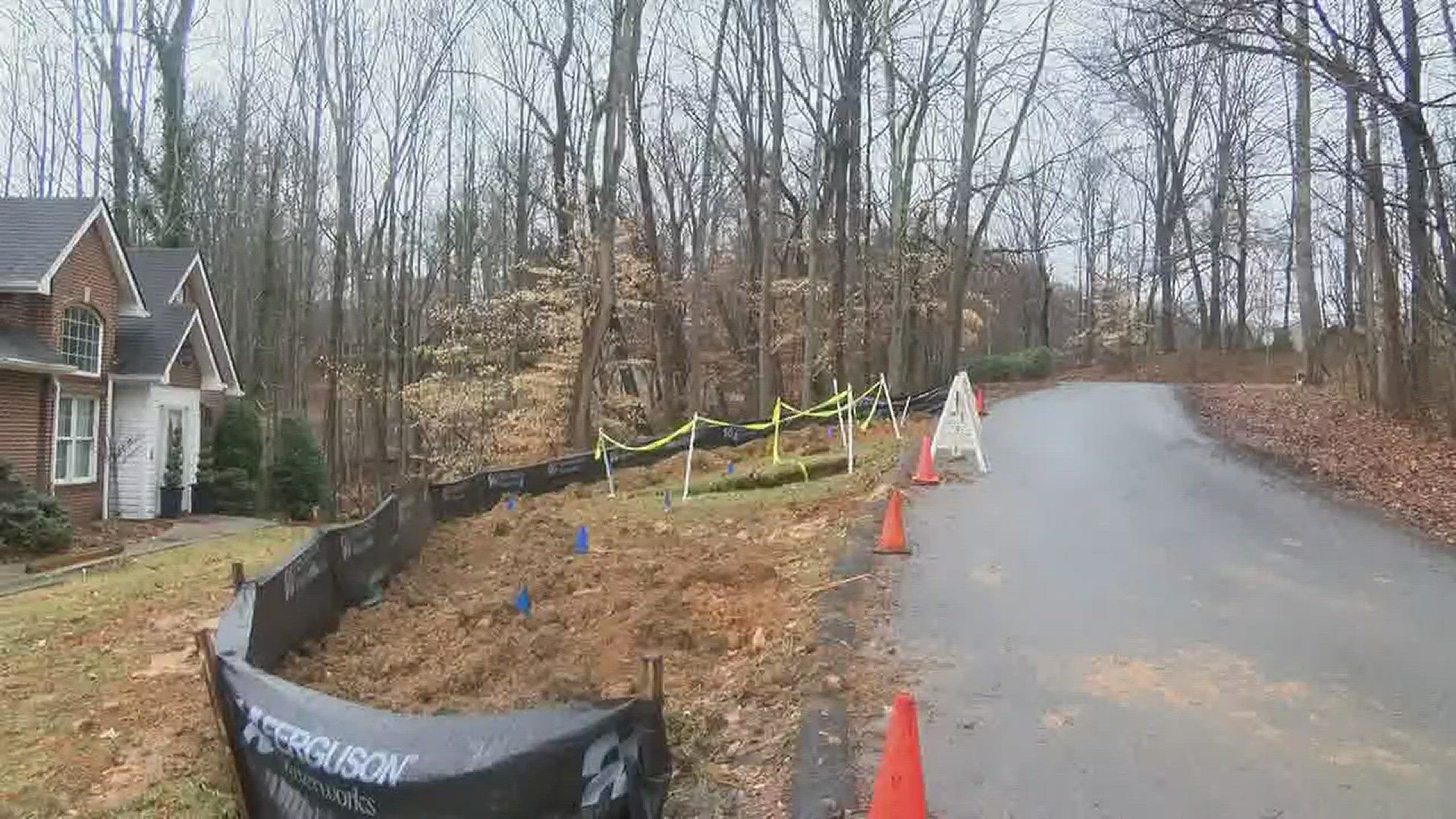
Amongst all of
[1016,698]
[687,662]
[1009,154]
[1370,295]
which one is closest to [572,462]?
[687,662]

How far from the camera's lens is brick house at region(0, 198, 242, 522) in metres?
Answer: 18.9

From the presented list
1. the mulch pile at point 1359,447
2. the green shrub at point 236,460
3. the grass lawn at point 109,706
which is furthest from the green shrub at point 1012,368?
the grass lawn at point 109,706

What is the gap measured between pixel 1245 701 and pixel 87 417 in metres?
22.3

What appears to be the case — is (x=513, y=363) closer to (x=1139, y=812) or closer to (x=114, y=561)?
(x=114, y=561)

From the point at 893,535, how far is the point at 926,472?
3.86 metres

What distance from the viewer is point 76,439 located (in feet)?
68.4

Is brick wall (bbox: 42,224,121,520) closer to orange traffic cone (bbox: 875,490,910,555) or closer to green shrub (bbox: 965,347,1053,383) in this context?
orange traffic cone (bbox: 875,490,910,555)

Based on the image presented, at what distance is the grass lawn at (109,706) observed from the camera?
5.91m

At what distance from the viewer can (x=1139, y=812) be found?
4.57 meters

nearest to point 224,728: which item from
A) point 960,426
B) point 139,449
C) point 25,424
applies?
point 960,426

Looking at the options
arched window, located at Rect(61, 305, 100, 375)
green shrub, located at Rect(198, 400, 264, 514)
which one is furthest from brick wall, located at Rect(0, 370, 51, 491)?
green shrub, located at Rect(198, 400, 264, 514)

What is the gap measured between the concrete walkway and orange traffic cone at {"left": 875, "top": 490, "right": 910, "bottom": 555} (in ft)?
35.7

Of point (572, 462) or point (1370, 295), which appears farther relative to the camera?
point (1370, 295)

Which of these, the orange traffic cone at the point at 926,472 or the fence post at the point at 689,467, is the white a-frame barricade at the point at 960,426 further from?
the fence post at the point at 689,467
